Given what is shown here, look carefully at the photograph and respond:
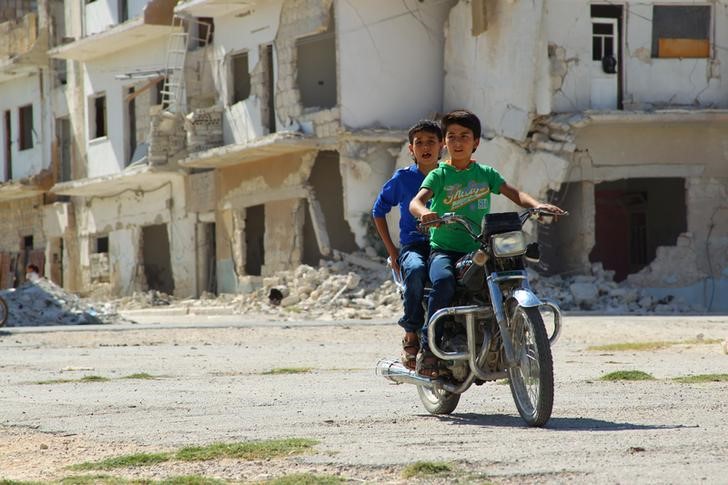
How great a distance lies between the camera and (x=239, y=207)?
33594 mm

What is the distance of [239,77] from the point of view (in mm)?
33594

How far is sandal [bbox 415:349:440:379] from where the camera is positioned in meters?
8.30

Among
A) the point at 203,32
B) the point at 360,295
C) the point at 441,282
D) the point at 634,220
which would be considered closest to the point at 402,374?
the point at 441,282

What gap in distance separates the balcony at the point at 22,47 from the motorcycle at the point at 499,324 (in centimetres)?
3487

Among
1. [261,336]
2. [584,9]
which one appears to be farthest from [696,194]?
[261,336]

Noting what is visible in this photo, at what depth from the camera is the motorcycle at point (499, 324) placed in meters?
7.45

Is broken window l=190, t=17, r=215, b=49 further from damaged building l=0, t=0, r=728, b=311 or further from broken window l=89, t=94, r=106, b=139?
broken window l=89, t=94, r=106, b=139

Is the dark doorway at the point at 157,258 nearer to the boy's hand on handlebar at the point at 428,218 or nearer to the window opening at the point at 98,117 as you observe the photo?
the window opening at the point at 98,117

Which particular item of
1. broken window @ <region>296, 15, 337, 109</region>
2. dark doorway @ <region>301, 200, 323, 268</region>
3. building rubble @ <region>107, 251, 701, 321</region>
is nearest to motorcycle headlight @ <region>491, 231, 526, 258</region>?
building rubble @ <region>107, 251, 701, 321</region>

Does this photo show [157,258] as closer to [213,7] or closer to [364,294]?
[213,7]

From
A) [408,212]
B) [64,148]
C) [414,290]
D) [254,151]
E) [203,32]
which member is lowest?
[414,290]

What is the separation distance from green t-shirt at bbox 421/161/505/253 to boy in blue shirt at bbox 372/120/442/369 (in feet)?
0.91

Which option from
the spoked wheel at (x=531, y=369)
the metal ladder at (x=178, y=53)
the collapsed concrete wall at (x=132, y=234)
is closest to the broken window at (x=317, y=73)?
the metal ladder at (x=178, y=53)

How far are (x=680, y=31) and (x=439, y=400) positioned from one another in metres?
21.1
